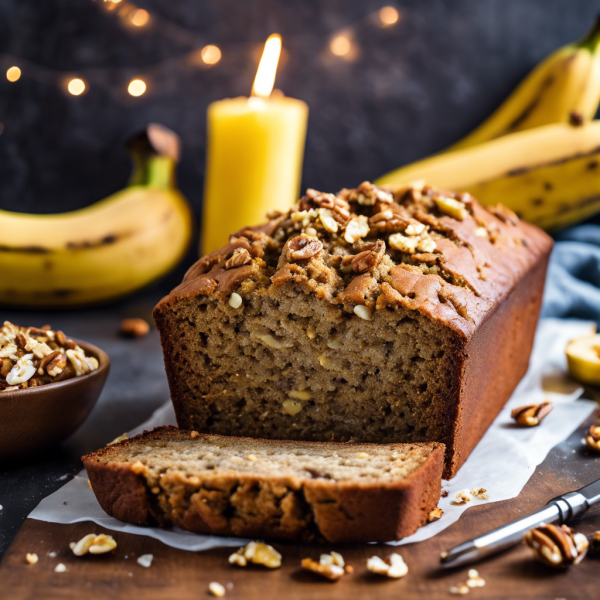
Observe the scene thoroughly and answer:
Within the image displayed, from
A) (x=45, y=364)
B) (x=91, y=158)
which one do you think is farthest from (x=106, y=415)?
(x=91, y=158)

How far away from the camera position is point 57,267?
356 centimetres

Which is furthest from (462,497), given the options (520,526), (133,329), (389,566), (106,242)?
(106,242)

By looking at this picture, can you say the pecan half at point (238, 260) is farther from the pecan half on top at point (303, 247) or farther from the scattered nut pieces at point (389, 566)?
the scattered nut pieces at point (389, 566)

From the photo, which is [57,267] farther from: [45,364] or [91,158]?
[45,364]

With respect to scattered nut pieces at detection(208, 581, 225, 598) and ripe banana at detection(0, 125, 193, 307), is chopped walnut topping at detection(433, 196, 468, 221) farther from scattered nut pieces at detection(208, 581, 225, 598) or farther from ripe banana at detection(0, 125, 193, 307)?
ripe banana at detection(0, 125, 193, 307)

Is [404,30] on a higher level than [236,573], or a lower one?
higher

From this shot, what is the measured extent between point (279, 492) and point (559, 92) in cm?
300

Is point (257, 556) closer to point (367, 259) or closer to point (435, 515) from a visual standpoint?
point (435, 515)

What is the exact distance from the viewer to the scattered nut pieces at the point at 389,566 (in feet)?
5.02

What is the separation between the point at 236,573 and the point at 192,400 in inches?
29.1

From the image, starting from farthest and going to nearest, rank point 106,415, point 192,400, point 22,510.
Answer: point 106,415
point 192,400
point 22,510

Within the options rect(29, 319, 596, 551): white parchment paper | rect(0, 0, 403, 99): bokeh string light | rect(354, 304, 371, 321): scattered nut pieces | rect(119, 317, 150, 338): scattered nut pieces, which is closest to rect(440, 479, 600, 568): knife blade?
rect(29, 319, 596, 551): white parchment paper

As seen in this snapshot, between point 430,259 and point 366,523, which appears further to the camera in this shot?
point 430,259

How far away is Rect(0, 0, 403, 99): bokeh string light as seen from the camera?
13.1 ft
